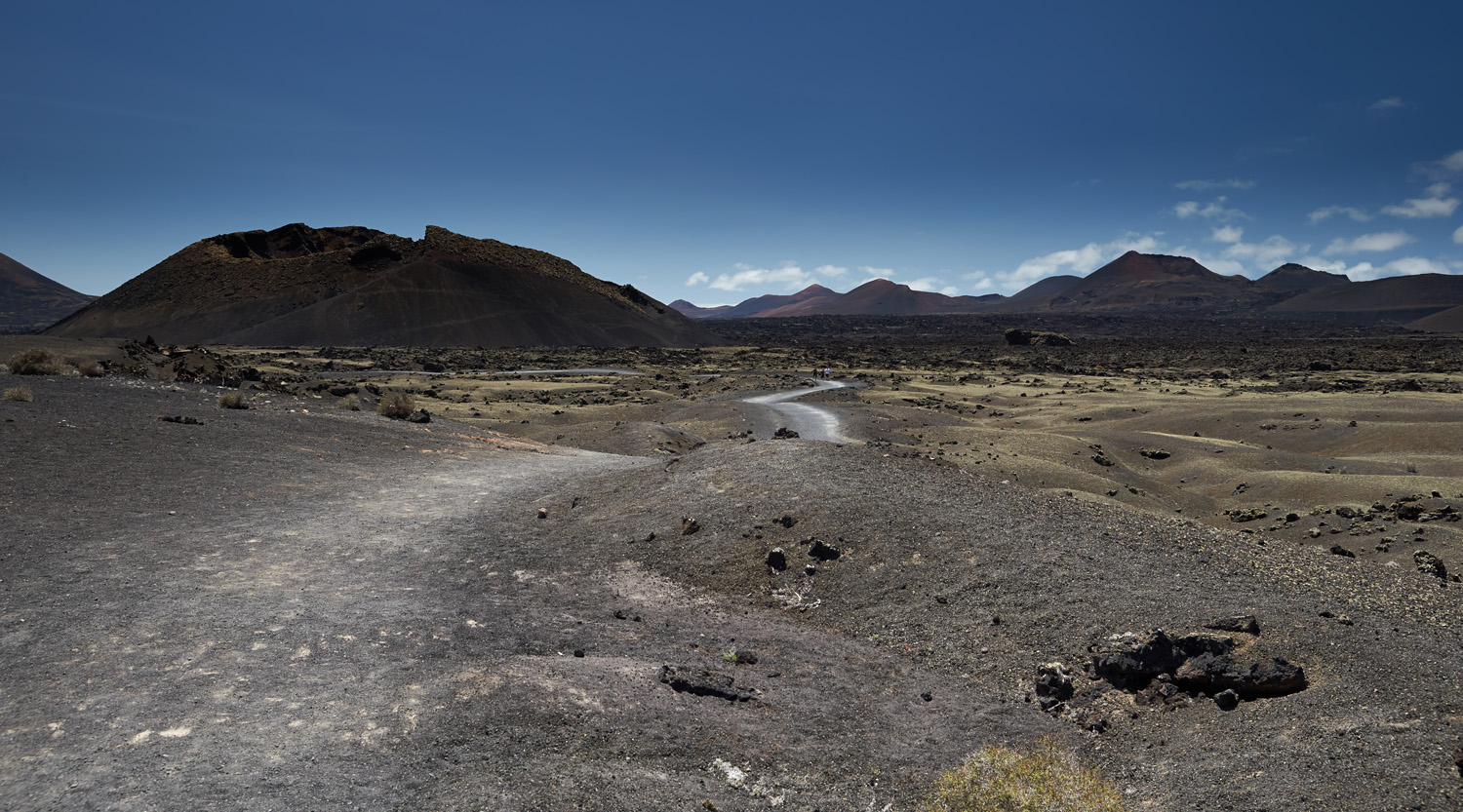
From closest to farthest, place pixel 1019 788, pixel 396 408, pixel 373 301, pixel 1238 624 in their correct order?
pixel 1019 788 < pixel 1238 624 < pixel 396 408 < pixel 373 301

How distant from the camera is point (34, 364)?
2011cm

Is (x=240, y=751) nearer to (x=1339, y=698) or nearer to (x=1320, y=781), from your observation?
(x=1320, y=781)

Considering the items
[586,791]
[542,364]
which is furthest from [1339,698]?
[542,364]

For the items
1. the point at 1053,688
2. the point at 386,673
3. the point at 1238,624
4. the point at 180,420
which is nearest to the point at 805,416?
the point at 180,420

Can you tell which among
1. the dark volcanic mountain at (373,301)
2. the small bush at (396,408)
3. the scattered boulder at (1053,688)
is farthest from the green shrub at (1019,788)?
the dark volcanic mountain at (373,301)

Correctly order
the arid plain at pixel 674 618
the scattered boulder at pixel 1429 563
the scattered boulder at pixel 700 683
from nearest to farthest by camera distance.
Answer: the arid plain at pixel 674 618
the scattered boulder at pixel 700 683
the scattered boulder at pixel 1429 563

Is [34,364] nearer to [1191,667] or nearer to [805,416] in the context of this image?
[805,416]

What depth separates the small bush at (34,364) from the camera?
64.7ft

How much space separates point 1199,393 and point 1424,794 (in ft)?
142

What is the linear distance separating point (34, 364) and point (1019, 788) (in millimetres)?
26617

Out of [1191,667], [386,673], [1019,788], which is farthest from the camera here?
[386,673]

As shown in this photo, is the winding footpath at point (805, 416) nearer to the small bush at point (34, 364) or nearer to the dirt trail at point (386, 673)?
the dirt trail at point (386, 673)

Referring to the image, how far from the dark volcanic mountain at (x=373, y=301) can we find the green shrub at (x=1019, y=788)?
95470 mm

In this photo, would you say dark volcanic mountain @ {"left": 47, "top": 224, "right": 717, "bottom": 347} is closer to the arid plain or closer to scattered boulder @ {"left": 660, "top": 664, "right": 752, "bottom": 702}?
the arid plain
